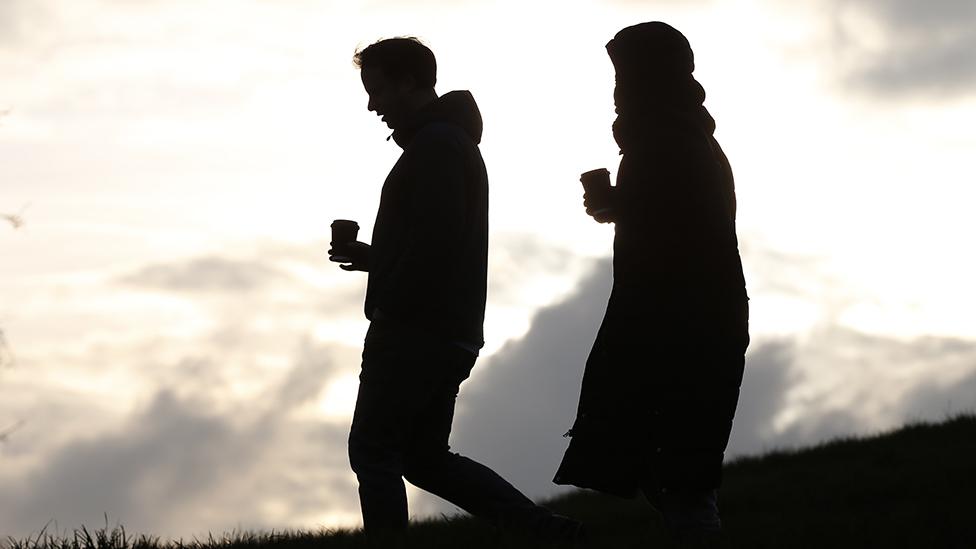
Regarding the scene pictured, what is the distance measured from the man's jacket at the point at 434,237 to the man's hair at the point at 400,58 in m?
0.22

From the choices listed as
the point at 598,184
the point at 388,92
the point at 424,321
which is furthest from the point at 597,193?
the point at 388,92

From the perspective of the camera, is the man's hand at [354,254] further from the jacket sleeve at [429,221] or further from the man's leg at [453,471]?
the man's leg at [453,471]

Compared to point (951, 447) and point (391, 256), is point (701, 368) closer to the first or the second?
point (391, 256)

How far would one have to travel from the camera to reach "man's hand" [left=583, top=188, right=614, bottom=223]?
5.08 metres

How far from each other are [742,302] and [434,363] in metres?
1.45

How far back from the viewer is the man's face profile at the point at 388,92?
5.89 meters

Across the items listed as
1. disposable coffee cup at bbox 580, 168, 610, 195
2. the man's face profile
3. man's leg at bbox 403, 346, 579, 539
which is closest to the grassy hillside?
man's leg at bbox 403, 346, 579, 539

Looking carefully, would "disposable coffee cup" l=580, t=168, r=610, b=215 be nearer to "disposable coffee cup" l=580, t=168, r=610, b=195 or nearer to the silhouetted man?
"disposable coffee cup" l=580, t=168, r=610, b=195

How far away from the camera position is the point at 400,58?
5.87m

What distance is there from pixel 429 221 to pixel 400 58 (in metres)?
0.95

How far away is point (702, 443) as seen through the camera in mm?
4828

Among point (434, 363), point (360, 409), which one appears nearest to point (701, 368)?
point (434, 363)

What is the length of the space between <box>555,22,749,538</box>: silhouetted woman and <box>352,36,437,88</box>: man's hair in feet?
4.24

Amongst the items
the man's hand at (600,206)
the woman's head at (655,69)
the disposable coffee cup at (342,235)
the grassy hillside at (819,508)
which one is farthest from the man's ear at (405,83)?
the grassy hillside at (819,508)
